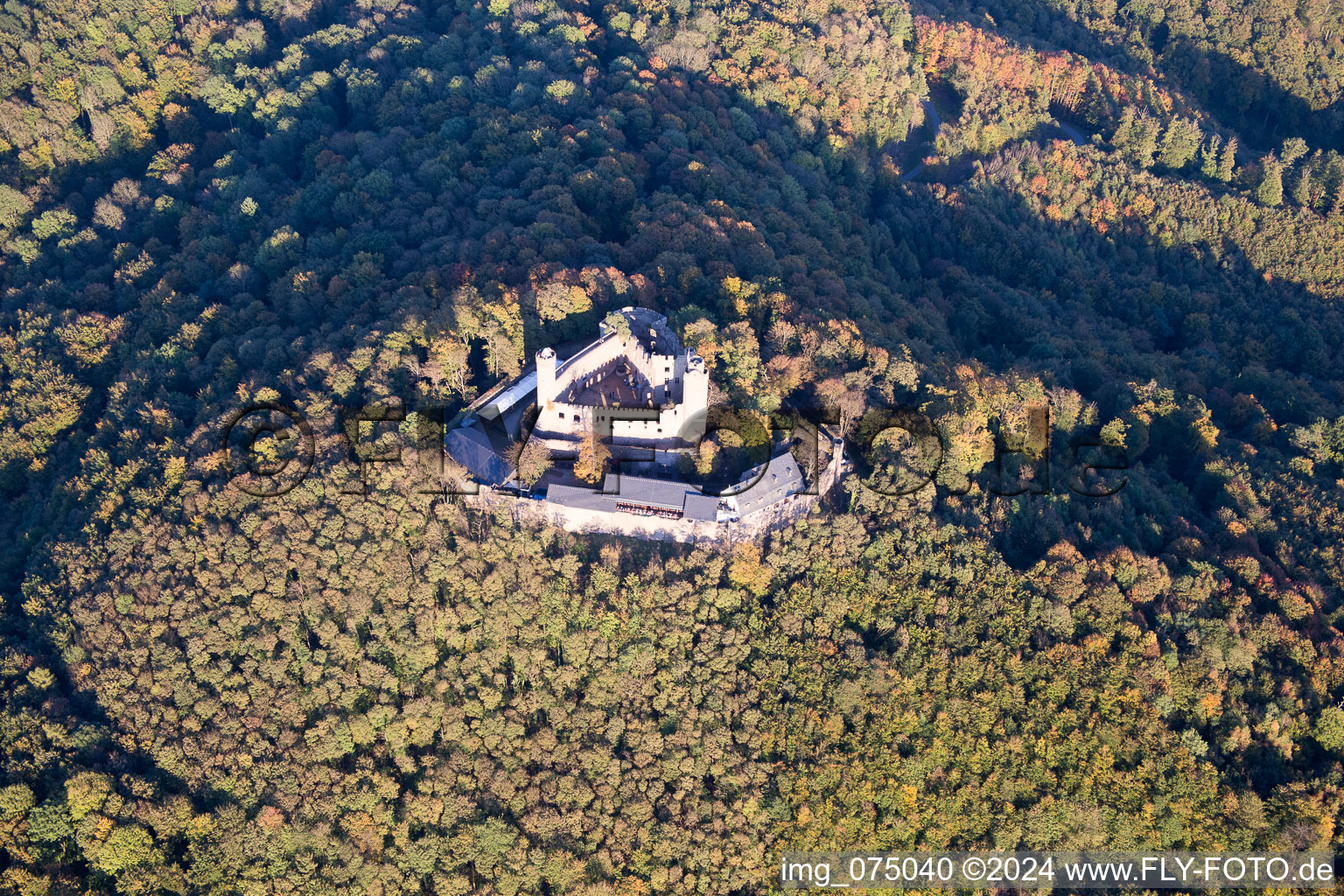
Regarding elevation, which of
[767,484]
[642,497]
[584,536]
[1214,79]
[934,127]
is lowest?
[584,536]

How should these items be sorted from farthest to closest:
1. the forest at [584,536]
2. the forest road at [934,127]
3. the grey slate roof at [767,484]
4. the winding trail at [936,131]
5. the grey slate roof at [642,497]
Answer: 1. the winding trail at [936,131]
2. the forest road at [934,127]
3. the grey slate roof at [767,484]
4. the grey slate roof at [642,497]
5. the forest at [584,536]

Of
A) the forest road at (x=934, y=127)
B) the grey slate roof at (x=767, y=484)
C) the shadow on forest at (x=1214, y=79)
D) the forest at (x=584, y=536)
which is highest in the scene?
the shadow on forest at (x=1214, y=79)

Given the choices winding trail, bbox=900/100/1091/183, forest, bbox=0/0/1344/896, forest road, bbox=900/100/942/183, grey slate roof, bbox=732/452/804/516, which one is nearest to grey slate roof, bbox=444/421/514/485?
forest, bbox=0/0/1344/896

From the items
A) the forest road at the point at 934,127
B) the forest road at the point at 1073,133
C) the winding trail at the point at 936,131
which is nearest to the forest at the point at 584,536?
the forest road at the point at 934,127

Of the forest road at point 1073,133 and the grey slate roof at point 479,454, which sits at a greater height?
the forest road at point 1073,133

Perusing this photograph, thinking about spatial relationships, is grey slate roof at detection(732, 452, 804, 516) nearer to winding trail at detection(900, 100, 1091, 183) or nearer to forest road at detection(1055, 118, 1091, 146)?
winding trail at detection(900, 100, 1091, 183)

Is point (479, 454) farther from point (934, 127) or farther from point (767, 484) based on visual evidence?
point (934, 127)

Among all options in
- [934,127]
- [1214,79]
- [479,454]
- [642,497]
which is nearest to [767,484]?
[642,497]

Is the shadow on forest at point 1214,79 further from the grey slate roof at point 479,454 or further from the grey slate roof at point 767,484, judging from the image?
the grey slate roof at point 479,454

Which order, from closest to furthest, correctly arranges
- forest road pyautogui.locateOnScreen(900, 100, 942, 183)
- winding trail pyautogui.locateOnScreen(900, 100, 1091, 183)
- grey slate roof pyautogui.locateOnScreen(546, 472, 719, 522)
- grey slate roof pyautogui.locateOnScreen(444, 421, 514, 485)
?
grey slate roof pyautogui.locateOnScreen(546, 472, 719, 522) < grey slate roof pyautogui.locateOnScreen(444, 421, 514, 485) < forest road pyautogui.locateOnScreen(900, 100, 942, 183) < winding trail pyautogui.locateOnScreen(900, 100, 1091, 183)
